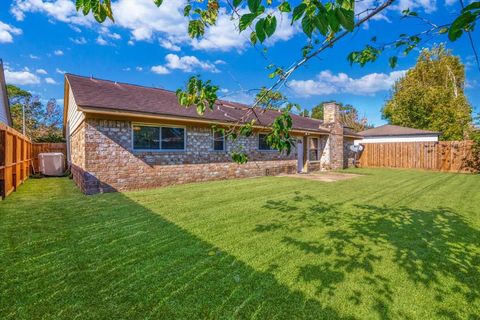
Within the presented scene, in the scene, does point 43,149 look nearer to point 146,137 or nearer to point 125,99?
point 125,99

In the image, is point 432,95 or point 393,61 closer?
point 393,61

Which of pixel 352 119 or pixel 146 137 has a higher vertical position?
pixel 352 119

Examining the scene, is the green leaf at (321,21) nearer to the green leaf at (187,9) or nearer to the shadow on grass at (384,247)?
the green leaf at (187,9)

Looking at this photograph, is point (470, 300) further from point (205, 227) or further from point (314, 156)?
point (314, 156)

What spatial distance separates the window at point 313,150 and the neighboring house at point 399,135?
25.0ft

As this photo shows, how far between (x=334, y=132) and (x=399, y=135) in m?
8.67

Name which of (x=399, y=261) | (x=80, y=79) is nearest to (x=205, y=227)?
(x=399, y=261)

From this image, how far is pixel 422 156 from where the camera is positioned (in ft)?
58.4

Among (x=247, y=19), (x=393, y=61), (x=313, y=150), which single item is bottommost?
(x=313, y=150)

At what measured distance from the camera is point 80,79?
11.2 m

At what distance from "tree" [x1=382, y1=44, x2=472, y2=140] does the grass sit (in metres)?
23.8

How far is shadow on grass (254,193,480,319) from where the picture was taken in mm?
2844

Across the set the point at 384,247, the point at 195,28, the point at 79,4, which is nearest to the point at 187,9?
the point at 195,28

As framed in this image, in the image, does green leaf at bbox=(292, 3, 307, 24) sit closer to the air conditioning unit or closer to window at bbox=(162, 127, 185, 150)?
window at bbox=(162, 127, 185, 150)
